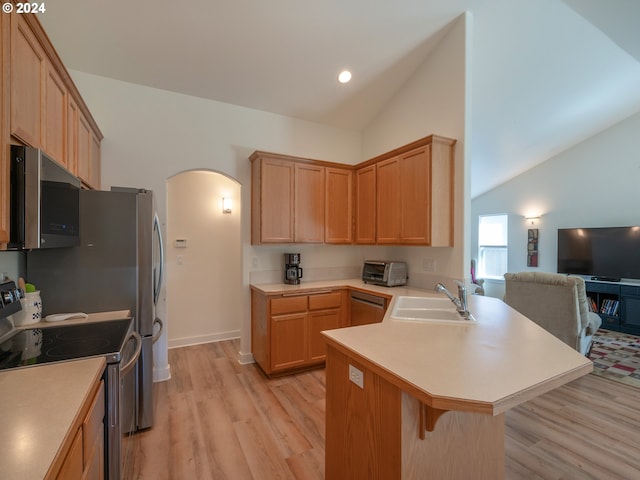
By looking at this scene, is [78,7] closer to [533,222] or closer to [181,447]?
[181,447]

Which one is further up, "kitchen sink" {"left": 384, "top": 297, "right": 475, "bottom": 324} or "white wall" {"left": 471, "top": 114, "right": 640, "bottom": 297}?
"white wall" {"left": 471, "top": 114, "right": 640, "bottom": 297}

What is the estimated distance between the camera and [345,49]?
9.49 feet

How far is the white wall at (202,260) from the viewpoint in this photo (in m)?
3.98

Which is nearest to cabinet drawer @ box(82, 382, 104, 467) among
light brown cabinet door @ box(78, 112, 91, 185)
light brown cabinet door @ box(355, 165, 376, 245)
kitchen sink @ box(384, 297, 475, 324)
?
kitchen sink @ box(384, 297, 475, 324)

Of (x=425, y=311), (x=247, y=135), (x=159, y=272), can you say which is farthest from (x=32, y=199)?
(x=247, y=135)

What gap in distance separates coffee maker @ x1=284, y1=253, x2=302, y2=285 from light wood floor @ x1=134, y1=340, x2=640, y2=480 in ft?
3.35

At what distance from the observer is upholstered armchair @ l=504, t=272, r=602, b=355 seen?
3016mm

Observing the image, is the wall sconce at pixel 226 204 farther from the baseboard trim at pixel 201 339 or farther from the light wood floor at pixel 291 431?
the light wood floor at pixel 291 431

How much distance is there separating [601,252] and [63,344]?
6.95 meters

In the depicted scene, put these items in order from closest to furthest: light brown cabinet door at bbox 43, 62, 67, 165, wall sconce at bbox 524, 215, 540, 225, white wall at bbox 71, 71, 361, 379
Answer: light brown cabinet door at bbox 43, 62, 67, 165 < white wall at bbox 71, 71, 361, 379 < wall sconce at bbox 524, 215, 540, 225

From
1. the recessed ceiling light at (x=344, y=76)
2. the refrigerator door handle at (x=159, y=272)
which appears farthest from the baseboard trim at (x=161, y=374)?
the recessed ceiling light at (x=344, y=76)

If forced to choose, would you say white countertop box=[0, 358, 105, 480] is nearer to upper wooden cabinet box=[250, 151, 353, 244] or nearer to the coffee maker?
upper wooden cabinet box=[250, 151, 353, 244]

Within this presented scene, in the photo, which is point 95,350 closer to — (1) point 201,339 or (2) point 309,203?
(2) point 309,203

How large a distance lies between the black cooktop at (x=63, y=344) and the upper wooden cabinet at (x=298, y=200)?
5.78 feet
